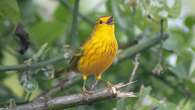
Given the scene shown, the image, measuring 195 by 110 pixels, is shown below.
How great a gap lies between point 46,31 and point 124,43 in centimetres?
44

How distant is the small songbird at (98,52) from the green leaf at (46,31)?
0.41 m

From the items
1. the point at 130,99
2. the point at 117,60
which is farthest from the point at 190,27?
the point at 130,99

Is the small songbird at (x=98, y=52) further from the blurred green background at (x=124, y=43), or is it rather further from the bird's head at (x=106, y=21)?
the blurred green background at (x=124, y=43)

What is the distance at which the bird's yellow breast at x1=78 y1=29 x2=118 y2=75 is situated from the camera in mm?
3025

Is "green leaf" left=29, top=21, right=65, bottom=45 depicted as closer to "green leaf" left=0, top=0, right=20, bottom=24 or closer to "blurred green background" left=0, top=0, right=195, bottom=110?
"blurred green background" left=0, top=0, right=195, bottom=110

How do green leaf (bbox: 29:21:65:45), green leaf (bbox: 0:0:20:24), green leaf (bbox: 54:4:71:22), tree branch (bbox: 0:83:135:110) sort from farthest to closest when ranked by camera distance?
green leaf (bbox: 54:4:71:22)
green leaf (bbox: 29:21:65:45)
green leaf (bbox: 0:0:20:24)
tree branch (bbox: 0:83:135:110)

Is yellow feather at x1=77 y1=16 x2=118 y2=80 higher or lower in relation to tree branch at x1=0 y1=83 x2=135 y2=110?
higher

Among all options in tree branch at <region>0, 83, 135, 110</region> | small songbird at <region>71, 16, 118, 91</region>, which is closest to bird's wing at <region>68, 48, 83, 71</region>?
small songbird at <region>71, 16, 118, 91</region>

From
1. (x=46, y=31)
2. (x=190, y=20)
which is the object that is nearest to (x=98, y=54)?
(x=46, y=31)

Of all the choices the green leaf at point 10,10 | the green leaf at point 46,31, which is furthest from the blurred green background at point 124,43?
the green leaf at point 10,10

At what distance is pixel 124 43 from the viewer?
12.3 feet

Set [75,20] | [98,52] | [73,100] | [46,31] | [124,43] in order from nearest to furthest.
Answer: [73,100] < [98,52] < [75,20] < [46,31] < [124,43]

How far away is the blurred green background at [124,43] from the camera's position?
338 centimetres

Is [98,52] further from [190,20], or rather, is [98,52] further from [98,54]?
[190,20]
